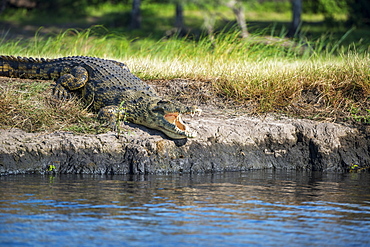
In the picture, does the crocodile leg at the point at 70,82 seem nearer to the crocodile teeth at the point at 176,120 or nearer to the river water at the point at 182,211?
the crocodile teeth at the point at 176,120

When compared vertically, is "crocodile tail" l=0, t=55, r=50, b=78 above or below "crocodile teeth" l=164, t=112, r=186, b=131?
above

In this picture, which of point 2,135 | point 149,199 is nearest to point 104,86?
point 2,135

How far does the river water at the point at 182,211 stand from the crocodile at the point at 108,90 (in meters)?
0.87

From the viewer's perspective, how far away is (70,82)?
7.28m

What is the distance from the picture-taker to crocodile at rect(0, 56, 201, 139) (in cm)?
636

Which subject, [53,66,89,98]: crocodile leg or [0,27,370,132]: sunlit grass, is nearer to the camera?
[53,66,89,98]: crocodile leg

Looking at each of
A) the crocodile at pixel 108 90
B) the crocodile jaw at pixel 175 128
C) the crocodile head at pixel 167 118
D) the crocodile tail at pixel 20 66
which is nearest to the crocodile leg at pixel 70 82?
the crocodile at pixel 108 90

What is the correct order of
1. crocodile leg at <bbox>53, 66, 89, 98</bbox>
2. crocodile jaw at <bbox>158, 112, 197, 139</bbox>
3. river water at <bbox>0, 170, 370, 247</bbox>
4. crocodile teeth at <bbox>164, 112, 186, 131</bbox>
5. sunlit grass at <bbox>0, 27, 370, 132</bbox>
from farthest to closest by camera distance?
sunlit grass at <bbox>0, 27, 370, 132</bbox> < crocodile leg at <bbox>53, 66, 89, 98</bbox> < crocodile teeth at <bbox>164, 112, 186, 131</bbox> < crocodile jaw at <bbox>158, 112, 197, 139</bbox> < river water at <bbox>0, 170, 370, 247</bbox>

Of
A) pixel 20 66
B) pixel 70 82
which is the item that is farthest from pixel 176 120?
pixel 20 66

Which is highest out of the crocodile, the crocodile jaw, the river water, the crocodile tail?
the crocodile tail

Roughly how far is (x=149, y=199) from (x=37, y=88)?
10.9 ft

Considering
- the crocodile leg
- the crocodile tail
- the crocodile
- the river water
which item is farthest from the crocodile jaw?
the crocodile tail

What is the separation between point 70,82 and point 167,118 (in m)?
1.72

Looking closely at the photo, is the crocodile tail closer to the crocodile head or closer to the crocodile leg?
the crocodile leg
